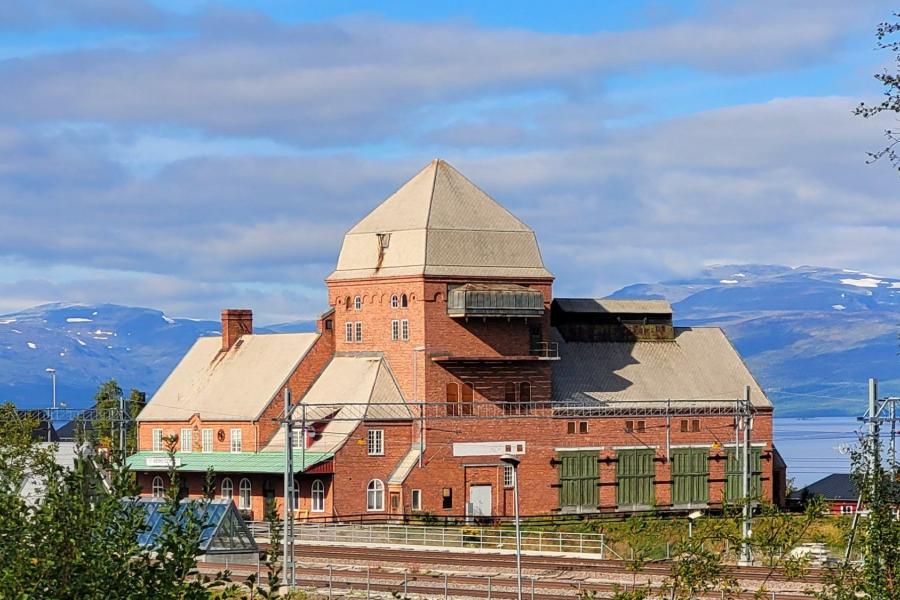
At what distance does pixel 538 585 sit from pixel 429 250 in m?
41.1

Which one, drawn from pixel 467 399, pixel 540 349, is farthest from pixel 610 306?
Result: pixel 467 399

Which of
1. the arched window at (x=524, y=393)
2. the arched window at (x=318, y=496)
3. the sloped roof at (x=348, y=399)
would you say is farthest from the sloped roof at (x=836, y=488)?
the arched window at (x=318, y=496)

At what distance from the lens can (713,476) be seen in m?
110

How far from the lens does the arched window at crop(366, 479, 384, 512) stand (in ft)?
334

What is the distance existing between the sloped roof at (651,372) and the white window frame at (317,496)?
14.2 meters

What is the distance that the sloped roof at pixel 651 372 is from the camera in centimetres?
11012

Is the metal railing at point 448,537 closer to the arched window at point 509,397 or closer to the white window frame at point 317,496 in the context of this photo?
the white window frame at point 317,496

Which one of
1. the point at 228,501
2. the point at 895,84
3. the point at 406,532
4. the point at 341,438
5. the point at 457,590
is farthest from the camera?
the point at 341,438

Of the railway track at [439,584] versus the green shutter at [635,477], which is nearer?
the railway track at [439,584]

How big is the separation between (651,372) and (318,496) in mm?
22506

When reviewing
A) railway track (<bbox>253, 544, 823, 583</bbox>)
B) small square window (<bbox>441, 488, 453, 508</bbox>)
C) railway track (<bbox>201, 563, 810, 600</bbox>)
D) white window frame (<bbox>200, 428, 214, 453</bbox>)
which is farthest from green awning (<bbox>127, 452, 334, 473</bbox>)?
railway track (<bbox>201, 563, 810, 600</bbox>)

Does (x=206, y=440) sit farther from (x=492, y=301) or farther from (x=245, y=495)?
(x=492, y=301)

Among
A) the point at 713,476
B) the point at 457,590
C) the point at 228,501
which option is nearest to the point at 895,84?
the point at 457,590

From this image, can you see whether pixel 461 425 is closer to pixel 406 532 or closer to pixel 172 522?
pixel 406 532
